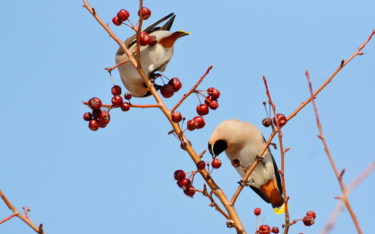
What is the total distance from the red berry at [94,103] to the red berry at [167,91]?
519 millimetres

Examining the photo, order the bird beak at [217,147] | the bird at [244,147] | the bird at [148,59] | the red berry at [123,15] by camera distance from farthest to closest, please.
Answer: the bird at [244,147] < the bird beak at [217,147] < the bird at [148,59] < the red berry at [123,15]

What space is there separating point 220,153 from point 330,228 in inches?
143

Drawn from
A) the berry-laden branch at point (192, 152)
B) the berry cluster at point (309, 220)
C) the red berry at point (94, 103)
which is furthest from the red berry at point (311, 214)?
the red berry at point (94, 103)

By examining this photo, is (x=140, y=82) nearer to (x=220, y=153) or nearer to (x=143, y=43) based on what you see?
(x=143, y=43)

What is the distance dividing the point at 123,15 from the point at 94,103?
0.50 metres

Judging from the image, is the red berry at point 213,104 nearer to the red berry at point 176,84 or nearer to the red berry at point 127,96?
the red berry at point 176,84

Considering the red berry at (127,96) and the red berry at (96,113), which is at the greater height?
the red berry at (127,96)

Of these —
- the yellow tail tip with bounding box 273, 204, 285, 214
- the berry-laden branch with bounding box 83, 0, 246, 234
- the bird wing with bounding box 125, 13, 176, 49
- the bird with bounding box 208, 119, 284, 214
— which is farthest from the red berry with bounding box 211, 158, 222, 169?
the yellow tail tip with bounding box 273, 204, 285, 214

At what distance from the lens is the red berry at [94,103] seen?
8.93 feet

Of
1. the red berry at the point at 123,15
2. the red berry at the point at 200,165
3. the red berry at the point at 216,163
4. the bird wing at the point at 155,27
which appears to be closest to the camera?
the red berry at the point at 200,165

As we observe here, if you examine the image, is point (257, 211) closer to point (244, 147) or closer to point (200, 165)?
point (200, 165)

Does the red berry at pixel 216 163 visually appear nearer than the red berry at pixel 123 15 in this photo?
Yes

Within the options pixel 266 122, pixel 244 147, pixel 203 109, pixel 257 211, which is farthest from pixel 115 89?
pixel 244 147

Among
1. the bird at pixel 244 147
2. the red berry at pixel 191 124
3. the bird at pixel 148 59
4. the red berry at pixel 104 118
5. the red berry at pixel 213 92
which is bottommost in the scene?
the red berry at pixel 104 118
